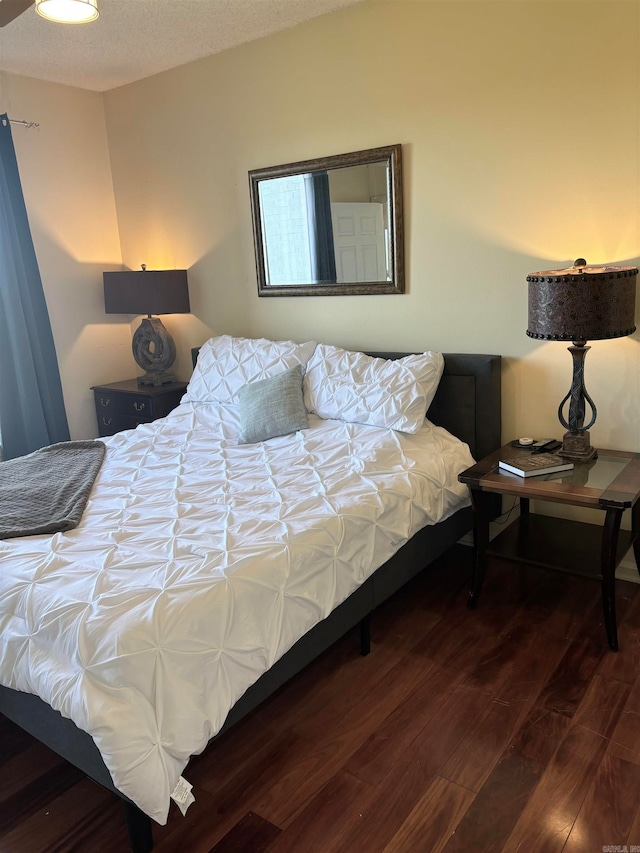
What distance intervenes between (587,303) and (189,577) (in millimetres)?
1696

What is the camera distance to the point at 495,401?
288 centimetres

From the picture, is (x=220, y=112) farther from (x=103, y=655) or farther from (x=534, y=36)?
(x=103, y=655)

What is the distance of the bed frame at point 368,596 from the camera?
1.57 metres

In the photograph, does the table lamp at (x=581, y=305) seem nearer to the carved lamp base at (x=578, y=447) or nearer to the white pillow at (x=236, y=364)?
the carved lamp base at (x=578, y=447)

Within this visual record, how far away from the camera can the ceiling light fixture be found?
1853 millimetres

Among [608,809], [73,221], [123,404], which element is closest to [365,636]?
[608,809]

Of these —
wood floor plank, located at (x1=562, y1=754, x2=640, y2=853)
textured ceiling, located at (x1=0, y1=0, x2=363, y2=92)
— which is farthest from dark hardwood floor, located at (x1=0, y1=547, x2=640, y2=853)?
textured ceiling, located at (x1=0, y1=0, x2=363, y2=92)

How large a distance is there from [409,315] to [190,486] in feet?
4.73

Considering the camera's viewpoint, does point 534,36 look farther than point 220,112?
No

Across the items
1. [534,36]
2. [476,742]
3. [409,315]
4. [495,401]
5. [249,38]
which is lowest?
[476,742]

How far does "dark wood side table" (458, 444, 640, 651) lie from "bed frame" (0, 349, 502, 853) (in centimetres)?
20

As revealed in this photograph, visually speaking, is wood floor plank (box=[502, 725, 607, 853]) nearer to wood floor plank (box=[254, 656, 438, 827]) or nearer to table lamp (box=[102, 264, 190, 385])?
wood floor plank (box=[254, 656, 438, 827])

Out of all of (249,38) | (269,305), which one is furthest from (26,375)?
(249,38)

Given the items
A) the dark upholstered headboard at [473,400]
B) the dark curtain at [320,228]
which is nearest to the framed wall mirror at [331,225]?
the dark curtain at [320,228]
